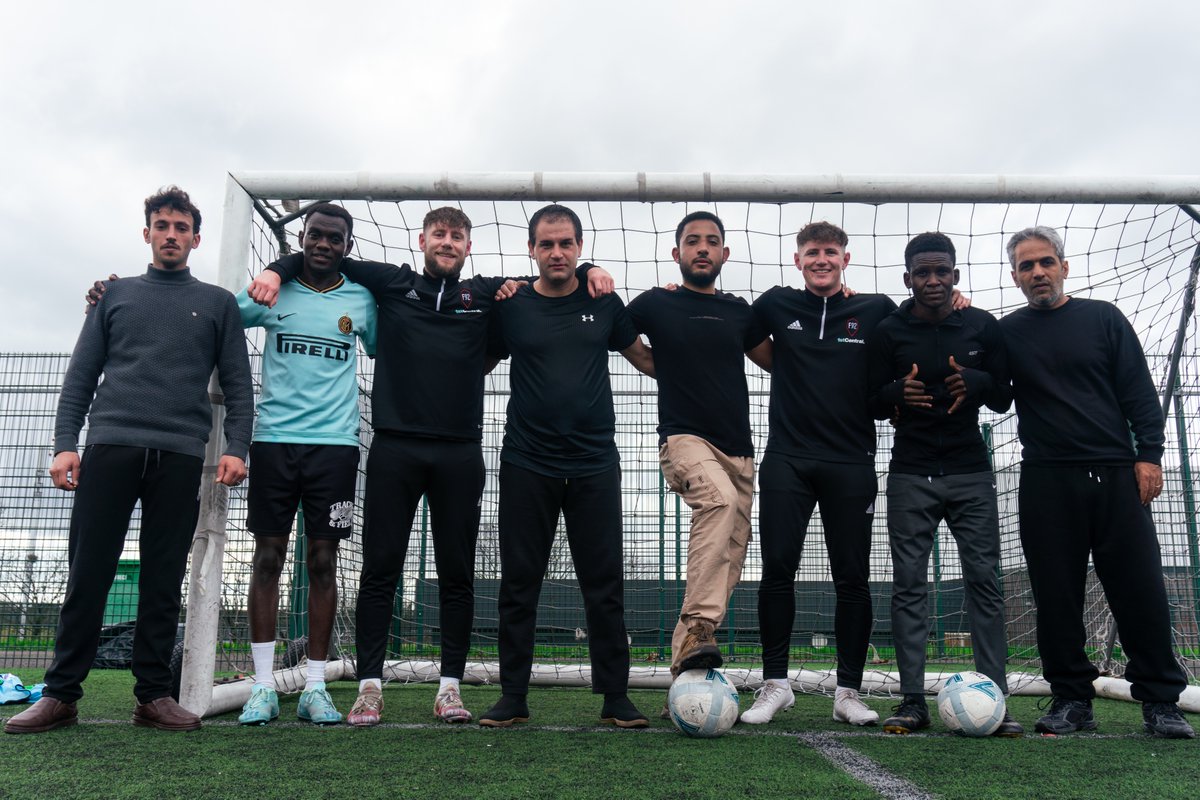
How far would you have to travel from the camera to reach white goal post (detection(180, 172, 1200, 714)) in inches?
181

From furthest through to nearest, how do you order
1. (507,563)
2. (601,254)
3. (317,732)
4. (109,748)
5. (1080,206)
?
1. (601,254)
2. (1080,206)
3. (507,563)
4. (317,732)
5. (109,748)

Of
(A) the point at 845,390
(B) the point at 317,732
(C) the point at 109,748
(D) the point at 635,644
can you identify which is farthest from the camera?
(D) the point at 635,644

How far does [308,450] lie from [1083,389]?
3.57 m

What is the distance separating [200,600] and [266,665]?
456 millimetres

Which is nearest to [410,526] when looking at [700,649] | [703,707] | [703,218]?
[700,649]

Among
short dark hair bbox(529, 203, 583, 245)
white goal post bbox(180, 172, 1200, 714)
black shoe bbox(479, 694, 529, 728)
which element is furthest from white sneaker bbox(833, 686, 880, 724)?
short dark hair bbox(529, 203, 583, 245)

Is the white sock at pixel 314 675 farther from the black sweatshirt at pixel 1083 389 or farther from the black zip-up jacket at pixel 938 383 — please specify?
the black sweatshirt at pixel 1083 389

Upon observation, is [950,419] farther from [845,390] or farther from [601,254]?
[601,254]

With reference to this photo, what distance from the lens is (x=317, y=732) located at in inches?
140

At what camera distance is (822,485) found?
4066 millimetres

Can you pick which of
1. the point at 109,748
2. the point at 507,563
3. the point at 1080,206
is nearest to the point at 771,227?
the point at 1080,206

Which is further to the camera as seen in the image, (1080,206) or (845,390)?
(1080,206)

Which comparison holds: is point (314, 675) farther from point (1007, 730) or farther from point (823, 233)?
point (823, 233)

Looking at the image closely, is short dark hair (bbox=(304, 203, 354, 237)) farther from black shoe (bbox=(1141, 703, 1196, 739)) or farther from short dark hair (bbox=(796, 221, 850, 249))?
black shoe (bbox=(1141, 703, 1196, 739))
